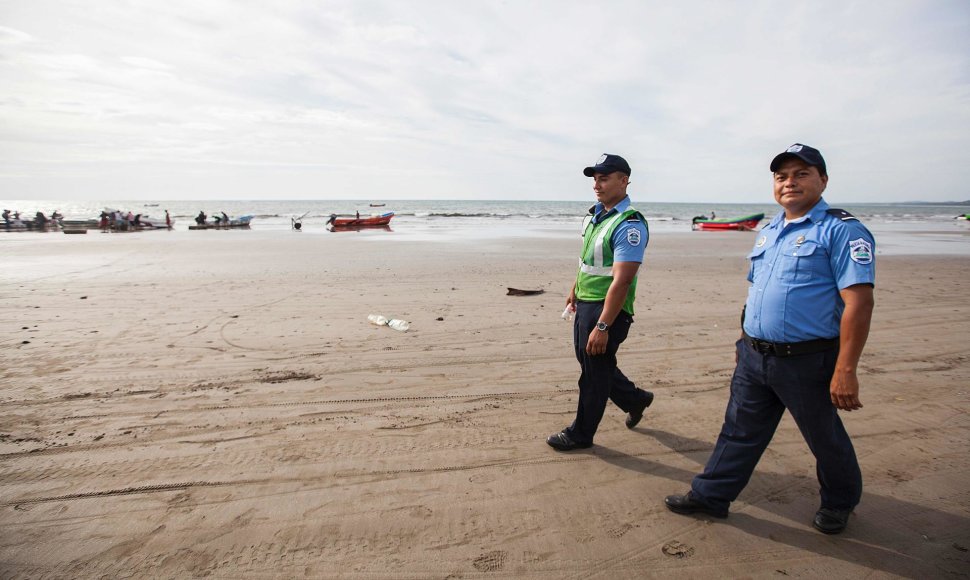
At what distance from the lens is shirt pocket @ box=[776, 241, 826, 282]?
2.26m

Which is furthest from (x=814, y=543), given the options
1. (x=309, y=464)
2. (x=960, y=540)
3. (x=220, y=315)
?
(x=220, y=315)

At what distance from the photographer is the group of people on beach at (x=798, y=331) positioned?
2191 millimetres

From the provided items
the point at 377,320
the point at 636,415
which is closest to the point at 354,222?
the point at 377,320

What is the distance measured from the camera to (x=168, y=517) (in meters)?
2.79

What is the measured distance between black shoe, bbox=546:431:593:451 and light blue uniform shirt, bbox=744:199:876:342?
1.54 metres

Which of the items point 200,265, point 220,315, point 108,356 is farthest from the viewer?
point 200,265

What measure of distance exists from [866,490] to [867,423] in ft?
3.89

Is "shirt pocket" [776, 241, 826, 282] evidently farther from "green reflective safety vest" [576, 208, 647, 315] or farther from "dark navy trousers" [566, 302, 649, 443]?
"dark navy trousers" [566, 302, 649, 443]

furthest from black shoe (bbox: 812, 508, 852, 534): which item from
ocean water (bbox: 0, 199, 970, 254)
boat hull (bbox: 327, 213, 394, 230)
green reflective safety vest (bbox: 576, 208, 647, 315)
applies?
boat hull (bbox: 327, 213, 394, 230)

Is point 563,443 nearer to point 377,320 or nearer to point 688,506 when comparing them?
point 688,506

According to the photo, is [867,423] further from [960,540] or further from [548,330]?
[548,330]

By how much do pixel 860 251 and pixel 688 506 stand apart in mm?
1640

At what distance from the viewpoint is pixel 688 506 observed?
2.81m

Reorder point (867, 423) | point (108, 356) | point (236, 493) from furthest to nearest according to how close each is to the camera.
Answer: point (108, 356)
point (867, 423)
point (236, 493)
